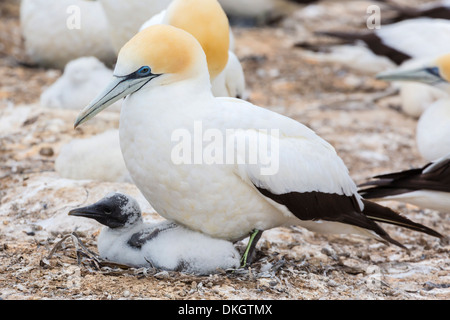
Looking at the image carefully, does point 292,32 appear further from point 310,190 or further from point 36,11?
point 310,190

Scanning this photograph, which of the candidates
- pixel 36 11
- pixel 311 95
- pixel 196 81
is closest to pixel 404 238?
pixel 196 81

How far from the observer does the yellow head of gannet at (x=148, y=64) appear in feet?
12.1

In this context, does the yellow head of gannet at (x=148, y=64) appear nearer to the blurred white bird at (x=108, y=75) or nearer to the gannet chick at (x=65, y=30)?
the blurred white bird at (x=108, y=75)

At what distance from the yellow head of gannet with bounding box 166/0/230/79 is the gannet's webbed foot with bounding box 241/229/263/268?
1160mm

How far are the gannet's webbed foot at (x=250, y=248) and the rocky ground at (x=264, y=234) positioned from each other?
8 cm

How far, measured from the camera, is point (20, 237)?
4.49 m

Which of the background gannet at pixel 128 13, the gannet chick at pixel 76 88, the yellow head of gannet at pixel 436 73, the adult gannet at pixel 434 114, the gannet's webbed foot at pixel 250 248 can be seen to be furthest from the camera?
the gannet chick at pixel 76 88

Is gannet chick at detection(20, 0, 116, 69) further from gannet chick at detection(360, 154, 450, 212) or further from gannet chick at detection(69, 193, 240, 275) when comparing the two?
gannet chick at detection(69, 193, 240, 275)

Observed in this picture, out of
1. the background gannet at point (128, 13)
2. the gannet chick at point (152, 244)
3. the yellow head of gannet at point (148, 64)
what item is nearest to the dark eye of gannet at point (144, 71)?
the yellow head of gannet at point (148, 64)

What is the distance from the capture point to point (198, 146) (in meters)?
3.69

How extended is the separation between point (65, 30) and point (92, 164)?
128 inches

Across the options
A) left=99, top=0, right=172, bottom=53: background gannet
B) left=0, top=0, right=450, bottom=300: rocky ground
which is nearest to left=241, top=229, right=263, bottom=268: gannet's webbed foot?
left=0, top=0, right=450, bottom=300: rocky ground

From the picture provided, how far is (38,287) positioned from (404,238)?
8.67 feet

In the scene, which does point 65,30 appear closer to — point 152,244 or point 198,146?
point 152,244
